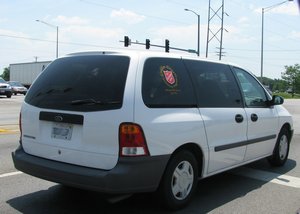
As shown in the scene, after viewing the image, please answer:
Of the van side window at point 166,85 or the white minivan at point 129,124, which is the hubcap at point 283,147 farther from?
the van side window at point 166,85

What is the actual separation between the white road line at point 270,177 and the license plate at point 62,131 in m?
3.26

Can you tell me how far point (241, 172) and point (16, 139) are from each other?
5.19 m

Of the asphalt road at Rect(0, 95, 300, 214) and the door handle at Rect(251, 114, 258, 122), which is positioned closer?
the asphalt road at Rect(0, 95, 300, 214)

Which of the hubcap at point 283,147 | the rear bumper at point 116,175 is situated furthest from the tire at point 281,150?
the rear bumper at point 116,175

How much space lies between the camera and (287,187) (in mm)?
6125

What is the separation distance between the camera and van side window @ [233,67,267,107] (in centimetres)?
622

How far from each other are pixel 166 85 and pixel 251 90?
2.18 metres

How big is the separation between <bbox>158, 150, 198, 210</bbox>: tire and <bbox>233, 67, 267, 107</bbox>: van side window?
64.4 inches

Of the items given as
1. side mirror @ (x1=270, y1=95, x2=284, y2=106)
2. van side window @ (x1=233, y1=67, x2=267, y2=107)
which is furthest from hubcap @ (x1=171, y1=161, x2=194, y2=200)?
side mirror @ (x1=270, y1=95, x2=284, y2=106)

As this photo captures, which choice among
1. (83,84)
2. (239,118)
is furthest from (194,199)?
(83,84)

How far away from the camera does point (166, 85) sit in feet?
15.7

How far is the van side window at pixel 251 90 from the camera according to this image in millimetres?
6219

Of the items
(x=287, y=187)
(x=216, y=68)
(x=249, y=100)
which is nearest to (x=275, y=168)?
(x=287, y=187)

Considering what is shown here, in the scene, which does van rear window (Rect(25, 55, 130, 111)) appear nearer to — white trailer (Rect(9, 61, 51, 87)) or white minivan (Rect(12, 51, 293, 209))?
white minivan (Rect(12, 51, 293, 209))
